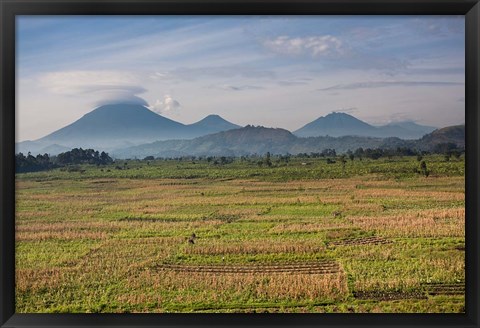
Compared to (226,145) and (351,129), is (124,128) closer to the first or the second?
(226,145)

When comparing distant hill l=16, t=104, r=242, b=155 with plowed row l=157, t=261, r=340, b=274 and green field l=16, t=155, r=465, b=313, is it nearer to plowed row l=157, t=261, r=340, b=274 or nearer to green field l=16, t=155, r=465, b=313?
green field l=16, t=155, r=465, b=313

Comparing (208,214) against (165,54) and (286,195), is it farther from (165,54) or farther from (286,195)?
(165,54)

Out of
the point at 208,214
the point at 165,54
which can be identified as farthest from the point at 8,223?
the point at 165,54

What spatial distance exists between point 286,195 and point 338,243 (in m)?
3.04

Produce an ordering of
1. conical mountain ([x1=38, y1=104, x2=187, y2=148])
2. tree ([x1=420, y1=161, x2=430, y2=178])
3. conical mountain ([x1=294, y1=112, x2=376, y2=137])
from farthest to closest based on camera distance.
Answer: conical mountain ([x1=38, y1=104, x2=187, y2=148]) < conical mountain ([x1=294, y1=112, x2=376, y2=137]) < tree ([x1=420, y1=161, x2=430, y2=178])

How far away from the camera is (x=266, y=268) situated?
646cm

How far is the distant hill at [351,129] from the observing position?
10188 mm

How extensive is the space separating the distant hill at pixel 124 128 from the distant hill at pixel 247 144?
306mm

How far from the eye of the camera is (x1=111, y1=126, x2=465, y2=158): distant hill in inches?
460

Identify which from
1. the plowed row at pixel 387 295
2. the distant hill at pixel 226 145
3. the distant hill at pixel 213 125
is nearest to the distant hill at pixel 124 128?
the distant hill at pixel 213 125

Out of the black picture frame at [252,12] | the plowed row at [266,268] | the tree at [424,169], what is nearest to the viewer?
the black picture frame at [252,12]

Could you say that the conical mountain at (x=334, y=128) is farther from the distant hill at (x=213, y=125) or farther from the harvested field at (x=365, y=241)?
the harvested field at (x=365, y=241)

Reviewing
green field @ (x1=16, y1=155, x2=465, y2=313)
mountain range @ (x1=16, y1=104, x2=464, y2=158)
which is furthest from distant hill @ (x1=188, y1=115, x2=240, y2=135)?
green field @ (x1=16, y1=155, x2=465, y2=313)

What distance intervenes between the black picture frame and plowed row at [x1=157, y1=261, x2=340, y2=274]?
5052 millimetres
